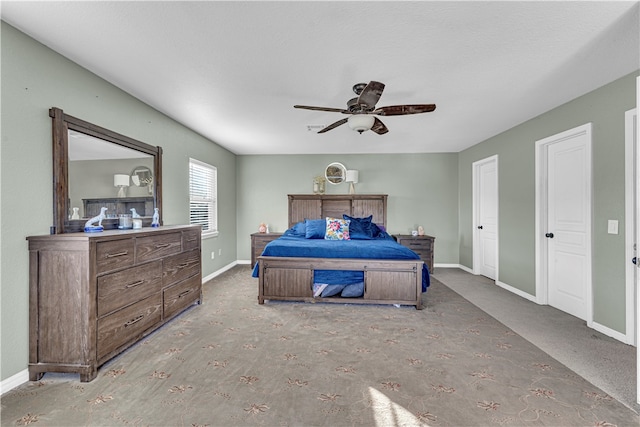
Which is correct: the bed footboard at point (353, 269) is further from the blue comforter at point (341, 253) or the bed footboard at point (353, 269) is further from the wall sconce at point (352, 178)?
the wall sconce at point (352, 178)

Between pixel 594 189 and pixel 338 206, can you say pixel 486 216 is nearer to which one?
pixel 594 189

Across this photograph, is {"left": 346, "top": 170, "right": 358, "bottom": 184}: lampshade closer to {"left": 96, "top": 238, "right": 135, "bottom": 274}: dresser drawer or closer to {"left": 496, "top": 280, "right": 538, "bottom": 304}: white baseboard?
{"left": 496, "top": 280, "right": 538, "bottom": 304}: white baseboard

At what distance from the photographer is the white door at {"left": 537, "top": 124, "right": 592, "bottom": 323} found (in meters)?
3.08

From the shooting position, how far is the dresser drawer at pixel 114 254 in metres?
2.12

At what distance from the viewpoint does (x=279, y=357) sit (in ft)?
7.76

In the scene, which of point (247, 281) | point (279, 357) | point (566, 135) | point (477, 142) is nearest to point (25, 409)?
point (279, 357)

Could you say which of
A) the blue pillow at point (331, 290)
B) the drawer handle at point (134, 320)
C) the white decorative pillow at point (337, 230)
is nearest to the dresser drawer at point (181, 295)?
the drawer handle at point (134, 320)

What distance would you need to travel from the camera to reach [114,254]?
2.25m

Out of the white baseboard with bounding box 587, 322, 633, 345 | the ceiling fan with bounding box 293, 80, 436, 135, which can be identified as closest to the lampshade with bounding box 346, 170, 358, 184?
the ceiling fan with bounding box 293, 80, 436, 135

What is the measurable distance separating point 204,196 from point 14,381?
3.36 meters

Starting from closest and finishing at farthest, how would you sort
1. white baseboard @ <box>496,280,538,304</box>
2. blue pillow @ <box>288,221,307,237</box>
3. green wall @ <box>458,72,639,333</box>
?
green wall @ <box>458,72,639,333</box>
white baseboard @ <box>496,280,538,304</box>
blue pillow @ <box>288,221,307,237</box>

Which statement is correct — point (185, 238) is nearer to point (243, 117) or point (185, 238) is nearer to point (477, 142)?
point (243, 117)

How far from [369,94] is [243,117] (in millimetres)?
2024

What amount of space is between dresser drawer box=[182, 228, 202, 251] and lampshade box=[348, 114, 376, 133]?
2323mm
